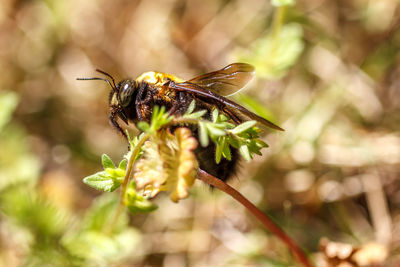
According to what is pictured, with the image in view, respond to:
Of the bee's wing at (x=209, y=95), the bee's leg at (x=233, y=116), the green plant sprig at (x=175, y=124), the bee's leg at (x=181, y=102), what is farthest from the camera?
the bee's leg at (x=181, y=102)

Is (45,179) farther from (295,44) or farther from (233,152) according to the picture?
(295,44)

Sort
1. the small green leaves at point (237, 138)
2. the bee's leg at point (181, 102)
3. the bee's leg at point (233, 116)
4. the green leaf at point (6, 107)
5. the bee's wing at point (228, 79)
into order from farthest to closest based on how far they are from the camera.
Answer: the green leaf at point (6, 107)
the bee's wing at point (228, 79)
the bee's leg at point (181, 102)
the bee's leg at point (233, 116)
the small green leaves at point (237, 138)

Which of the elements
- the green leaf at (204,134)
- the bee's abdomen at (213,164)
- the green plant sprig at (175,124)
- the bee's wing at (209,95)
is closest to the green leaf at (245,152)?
the green plant sprig at (175,124)

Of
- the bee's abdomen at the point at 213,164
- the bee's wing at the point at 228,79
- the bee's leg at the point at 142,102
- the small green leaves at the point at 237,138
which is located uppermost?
the bee's wing at the point at 228,79

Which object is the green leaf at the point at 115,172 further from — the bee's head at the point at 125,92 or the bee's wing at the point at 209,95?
the bee's wing at the point at 209,95

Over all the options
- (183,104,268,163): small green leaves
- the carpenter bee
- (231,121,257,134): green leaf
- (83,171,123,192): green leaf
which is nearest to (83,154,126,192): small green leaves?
(83,171,123,192): green leaf

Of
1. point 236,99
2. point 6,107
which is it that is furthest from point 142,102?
point 6,107

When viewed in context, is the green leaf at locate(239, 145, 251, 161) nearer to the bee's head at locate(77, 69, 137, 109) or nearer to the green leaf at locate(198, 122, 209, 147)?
the green leaf at locate(198, 122, 209, 147)
